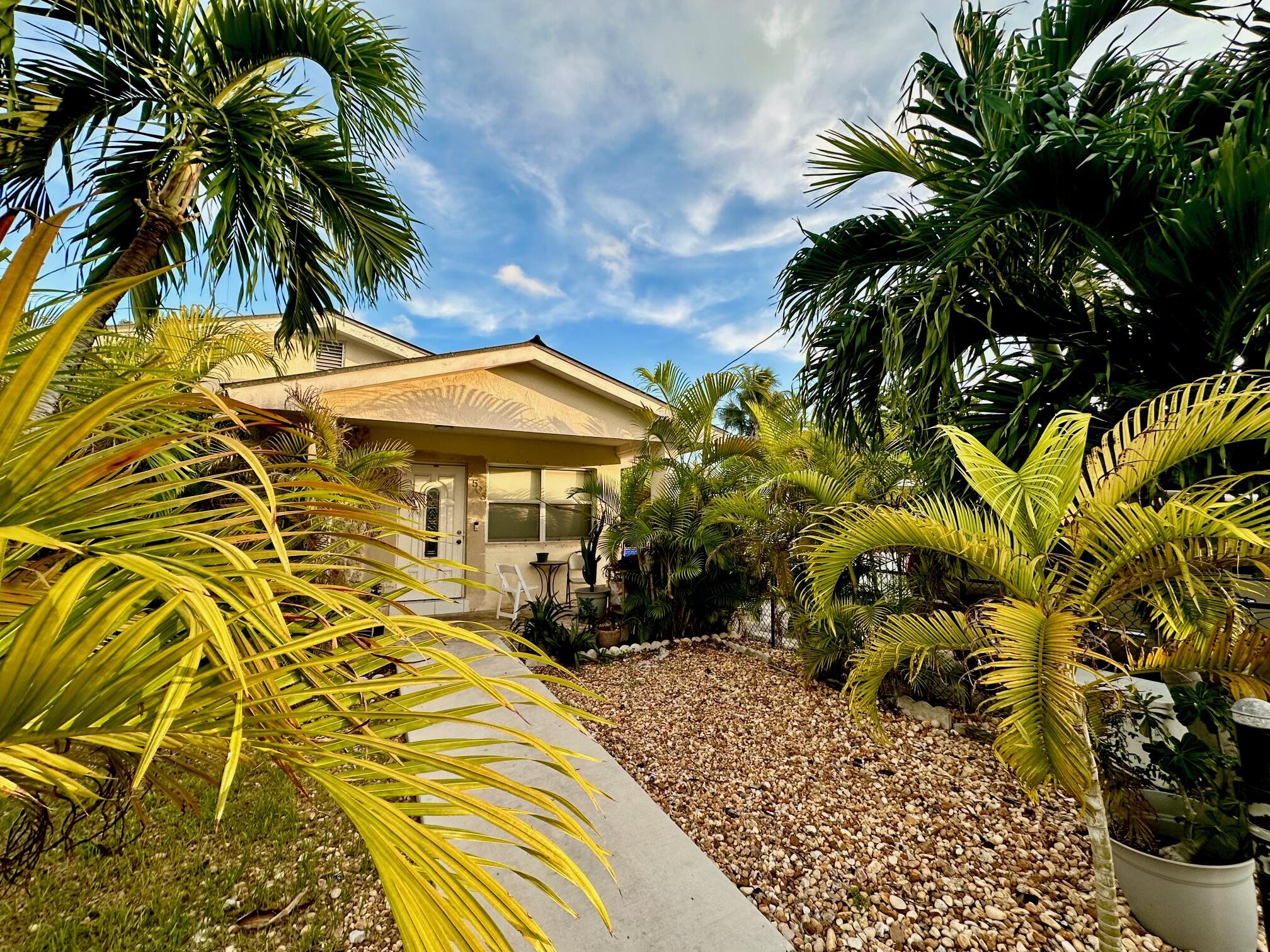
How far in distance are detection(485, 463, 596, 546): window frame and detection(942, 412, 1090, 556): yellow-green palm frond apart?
21.8 ft

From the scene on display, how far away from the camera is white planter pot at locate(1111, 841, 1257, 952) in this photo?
202cm

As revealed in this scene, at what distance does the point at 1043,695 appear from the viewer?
170 cm

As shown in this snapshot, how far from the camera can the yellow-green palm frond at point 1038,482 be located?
2018 millimetres

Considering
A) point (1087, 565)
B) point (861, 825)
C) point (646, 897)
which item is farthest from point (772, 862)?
point (1087, 565)

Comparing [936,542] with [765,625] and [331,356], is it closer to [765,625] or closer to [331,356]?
[765,625]

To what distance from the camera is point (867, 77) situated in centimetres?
505

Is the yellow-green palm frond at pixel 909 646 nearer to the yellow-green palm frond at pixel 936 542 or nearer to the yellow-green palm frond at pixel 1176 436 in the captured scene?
the yellow-green palm frond at pixel 936 542

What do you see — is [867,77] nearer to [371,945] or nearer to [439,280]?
[439,280]

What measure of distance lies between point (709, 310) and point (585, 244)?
14.4 ft

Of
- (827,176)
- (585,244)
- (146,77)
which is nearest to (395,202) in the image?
(146,77)

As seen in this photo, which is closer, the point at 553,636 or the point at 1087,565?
the point at 1087,565

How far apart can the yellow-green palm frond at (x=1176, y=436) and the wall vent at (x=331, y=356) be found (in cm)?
1095

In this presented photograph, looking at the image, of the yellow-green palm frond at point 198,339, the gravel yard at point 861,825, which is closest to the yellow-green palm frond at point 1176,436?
the gravel yard at point 861,825

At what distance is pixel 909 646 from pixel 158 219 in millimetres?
4971
